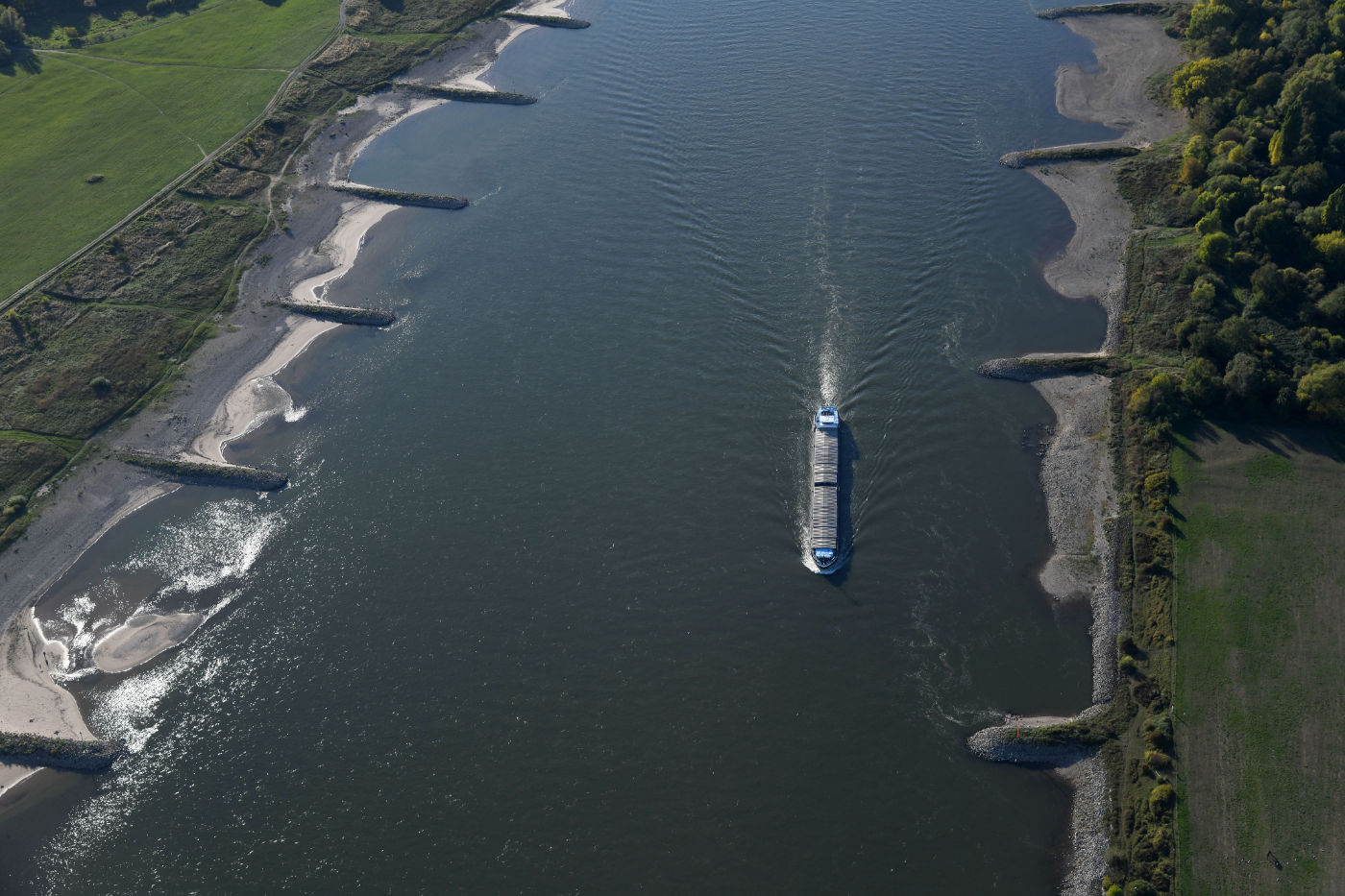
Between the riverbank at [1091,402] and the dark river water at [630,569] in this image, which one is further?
the riverbank at [1091,402]

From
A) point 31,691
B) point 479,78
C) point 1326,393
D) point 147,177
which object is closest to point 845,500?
point 1326,393

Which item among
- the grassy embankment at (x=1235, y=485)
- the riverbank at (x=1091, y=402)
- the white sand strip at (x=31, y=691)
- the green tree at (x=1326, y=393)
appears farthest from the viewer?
the green tree at (x=1326, y=393)

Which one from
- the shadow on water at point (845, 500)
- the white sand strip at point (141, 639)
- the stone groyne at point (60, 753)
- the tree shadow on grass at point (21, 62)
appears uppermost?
the tree shadow on grass at point (21, 62)

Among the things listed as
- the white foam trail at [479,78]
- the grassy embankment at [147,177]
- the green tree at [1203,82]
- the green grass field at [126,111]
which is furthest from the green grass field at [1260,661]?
the green grass field at [126,111]

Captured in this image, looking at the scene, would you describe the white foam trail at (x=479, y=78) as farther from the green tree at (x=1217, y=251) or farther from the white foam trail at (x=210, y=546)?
the green tree at (x=1217, y=251)

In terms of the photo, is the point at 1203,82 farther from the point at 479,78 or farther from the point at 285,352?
the point at 285,352

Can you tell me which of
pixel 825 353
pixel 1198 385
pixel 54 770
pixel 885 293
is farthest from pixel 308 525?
pixel 1198 385

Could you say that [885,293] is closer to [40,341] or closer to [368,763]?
[368,763]

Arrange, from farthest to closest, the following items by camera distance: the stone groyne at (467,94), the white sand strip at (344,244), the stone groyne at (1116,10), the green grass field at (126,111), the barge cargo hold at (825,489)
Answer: the stone groyne at (1116,10) < the stone groyne at (467,94) < the green grass field at (126,111) < the white sand strip at (344,244) < the barge cargo hold at (825,489)
